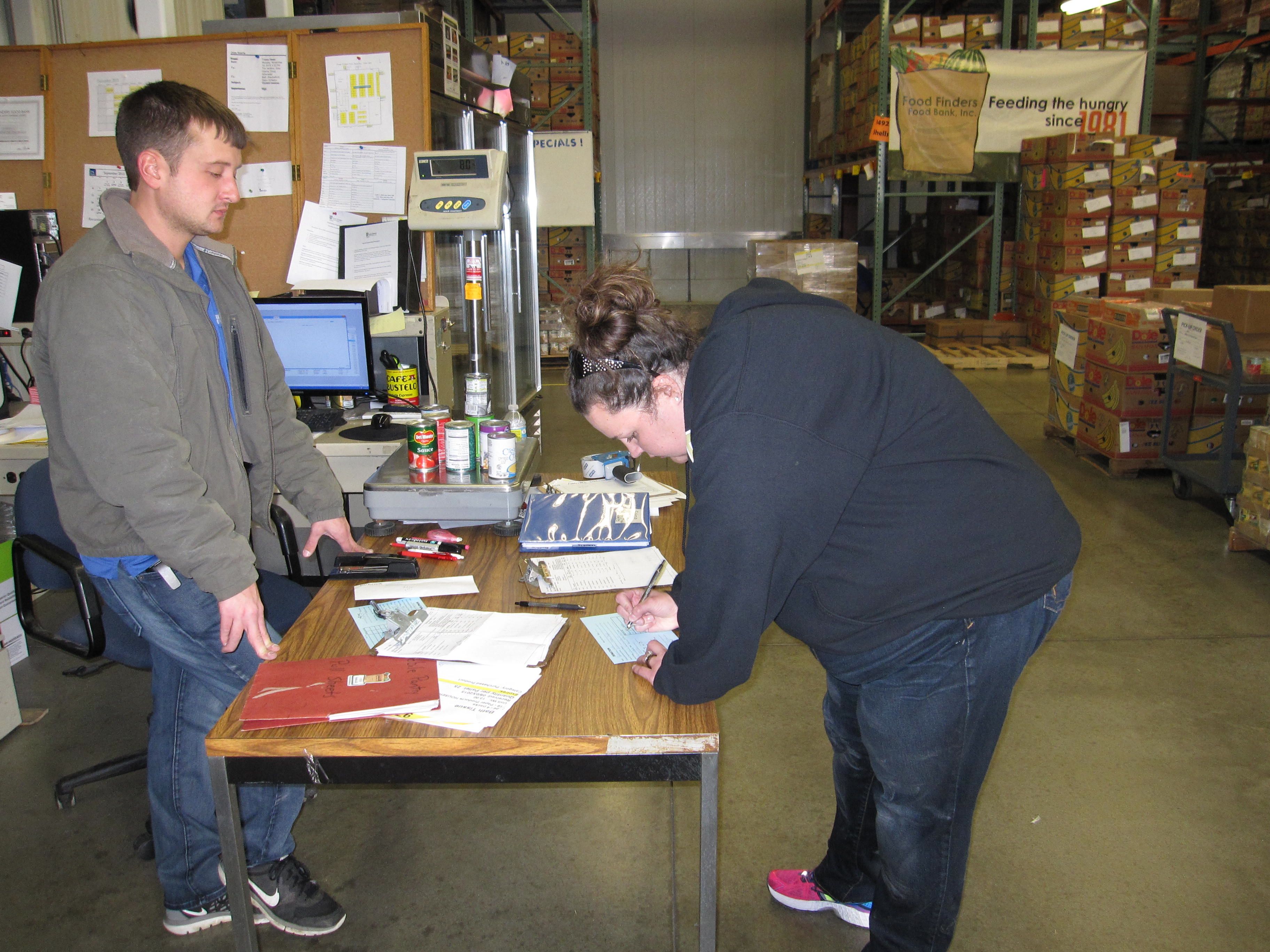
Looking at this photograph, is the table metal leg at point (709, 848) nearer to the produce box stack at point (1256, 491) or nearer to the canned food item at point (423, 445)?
the canned food item at point (423, 445)

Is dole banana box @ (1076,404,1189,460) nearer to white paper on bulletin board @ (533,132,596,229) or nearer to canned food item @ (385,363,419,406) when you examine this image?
canned food item @ (385,363,419,406)

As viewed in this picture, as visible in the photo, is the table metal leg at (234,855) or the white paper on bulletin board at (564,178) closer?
the table metal leg at (234,855)

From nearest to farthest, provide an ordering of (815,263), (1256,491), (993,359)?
(1256,491)
(815,263)
(993,359)

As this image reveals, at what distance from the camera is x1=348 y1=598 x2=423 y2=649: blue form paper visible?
4.92ft

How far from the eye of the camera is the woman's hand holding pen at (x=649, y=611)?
→ 1.49m

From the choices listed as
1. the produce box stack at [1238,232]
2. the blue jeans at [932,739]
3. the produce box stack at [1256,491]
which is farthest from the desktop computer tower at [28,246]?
the produce box stack at [1238,232]

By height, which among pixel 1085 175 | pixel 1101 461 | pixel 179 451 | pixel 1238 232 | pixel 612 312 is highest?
pixel 1085 175

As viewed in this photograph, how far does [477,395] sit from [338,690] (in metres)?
1.08

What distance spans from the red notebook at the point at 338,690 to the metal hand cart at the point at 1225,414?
11.9ft

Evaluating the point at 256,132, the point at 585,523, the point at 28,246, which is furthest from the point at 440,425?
the point at 28,246

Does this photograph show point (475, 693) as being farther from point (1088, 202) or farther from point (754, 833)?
point (1088, 202)

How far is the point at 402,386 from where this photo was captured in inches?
122

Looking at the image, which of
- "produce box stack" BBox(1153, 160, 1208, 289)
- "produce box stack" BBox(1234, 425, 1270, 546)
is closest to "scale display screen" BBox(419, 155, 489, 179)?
"produce box stack" BBox(1234, 425, 1270, 546)

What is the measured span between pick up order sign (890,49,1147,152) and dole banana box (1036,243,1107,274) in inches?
43.1
